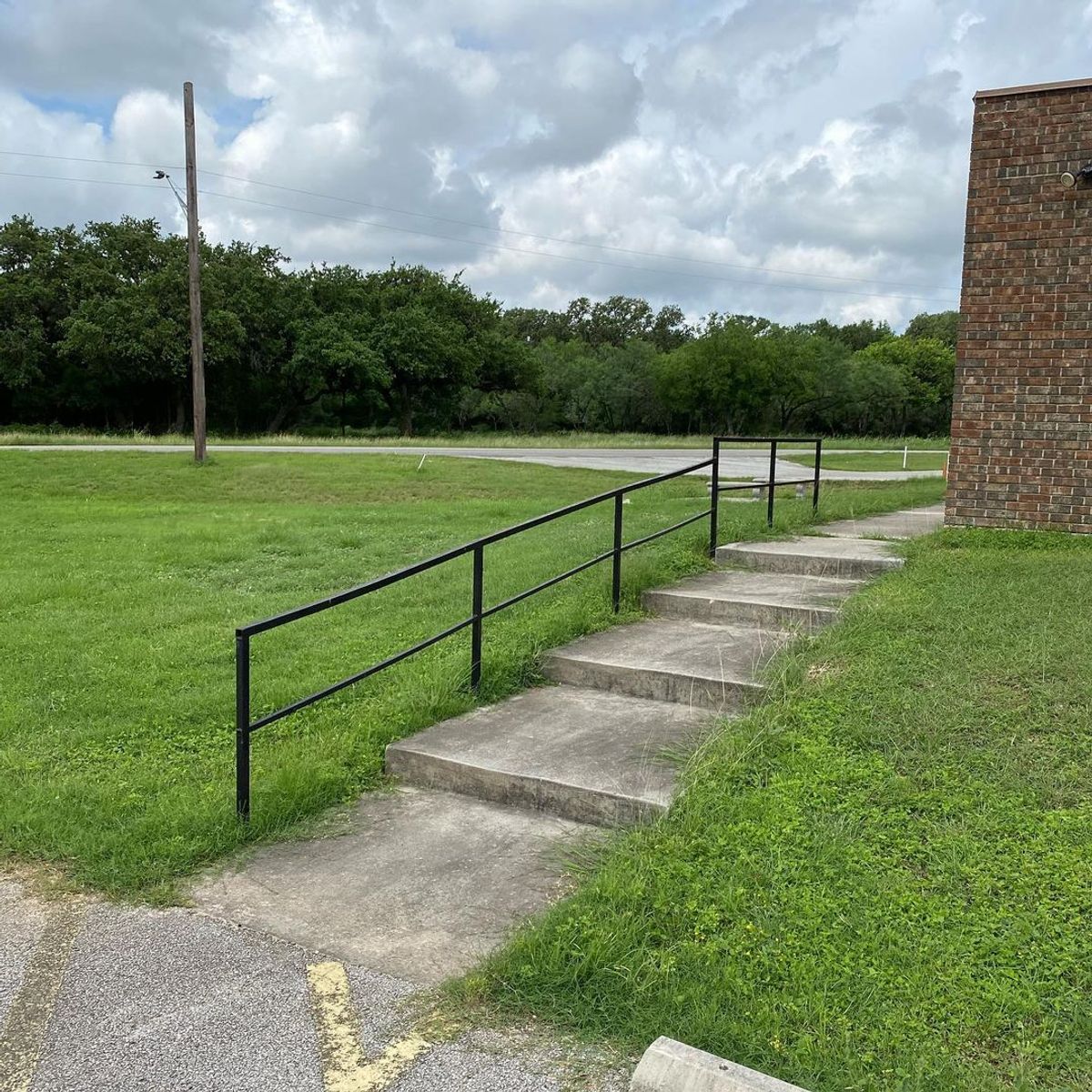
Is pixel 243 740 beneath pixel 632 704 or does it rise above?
above

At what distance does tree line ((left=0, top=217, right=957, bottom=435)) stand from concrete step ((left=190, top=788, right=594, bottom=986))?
40.3m

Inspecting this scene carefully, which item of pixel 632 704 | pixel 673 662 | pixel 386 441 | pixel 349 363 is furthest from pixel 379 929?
pixel 349 363

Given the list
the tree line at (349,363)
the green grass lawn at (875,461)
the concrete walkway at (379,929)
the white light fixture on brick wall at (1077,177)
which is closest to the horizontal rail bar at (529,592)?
the concrete walkway at (379,929)

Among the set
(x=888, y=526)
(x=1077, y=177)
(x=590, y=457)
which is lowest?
(x=888, y=526)

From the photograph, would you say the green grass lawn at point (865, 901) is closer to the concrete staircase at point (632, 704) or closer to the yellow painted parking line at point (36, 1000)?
the concrete staircase at point (632, 704)

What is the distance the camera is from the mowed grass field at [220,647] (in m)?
3.91

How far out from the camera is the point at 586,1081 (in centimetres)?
245

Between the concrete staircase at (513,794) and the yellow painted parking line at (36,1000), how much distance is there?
447 millimetres

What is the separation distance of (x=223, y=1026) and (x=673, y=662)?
3153mm

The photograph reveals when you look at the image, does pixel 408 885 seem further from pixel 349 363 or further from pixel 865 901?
pixel 349 363

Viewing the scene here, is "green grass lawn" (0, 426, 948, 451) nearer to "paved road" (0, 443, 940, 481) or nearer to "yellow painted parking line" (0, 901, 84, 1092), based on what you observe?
"paved road" (0, 443, 940, 481)

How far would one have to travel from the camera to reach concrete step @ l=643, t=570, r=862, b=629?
5.95 metres

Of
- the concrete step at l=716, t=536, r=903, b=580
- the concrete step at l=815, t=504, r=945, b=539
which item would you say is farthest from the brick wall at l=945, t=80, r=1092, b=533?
the concrete step at l=716, t=536, r=903, b=580

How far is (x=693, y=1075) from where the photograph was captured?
7.69 feet
